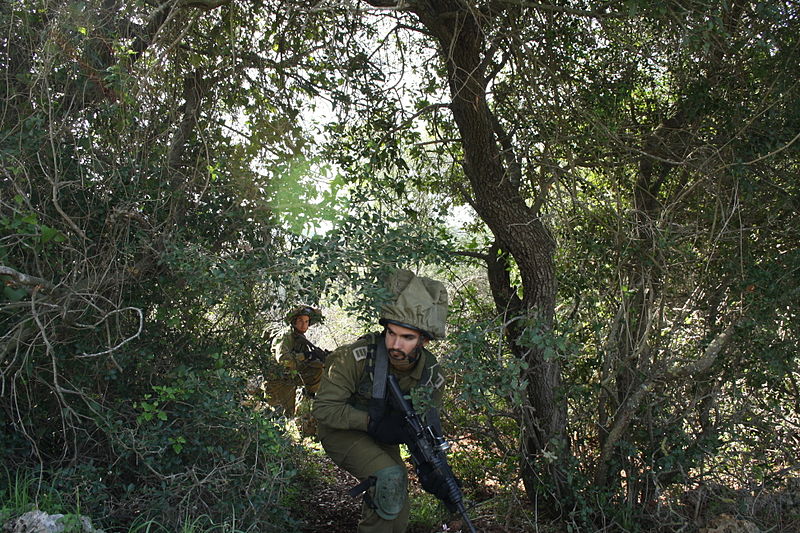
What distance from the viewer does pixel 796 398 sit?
14.5 feet

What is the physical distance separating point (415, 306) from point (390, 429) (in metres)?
0.81

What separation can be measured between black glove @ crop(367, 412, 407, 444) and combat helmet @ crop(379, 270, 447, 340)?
0.56m

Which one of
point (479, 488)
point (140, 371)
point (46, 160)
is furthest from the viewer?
point (479, 488)

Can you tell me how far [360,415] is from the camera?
3.91 metres

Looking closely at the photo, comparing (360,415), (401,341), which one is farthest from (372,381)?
(401,341)

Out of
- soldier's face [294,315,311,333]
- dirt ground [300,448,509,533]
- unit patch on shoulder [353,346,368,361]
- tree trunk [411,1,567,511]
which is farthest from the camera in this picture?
soldier's face [294,315,311,333]

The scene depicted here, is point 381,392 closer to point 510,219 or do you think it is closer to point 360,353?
point 360,353

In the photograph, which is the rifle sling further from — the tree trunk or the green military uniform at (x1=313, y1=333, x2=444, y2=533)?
the tree trunk

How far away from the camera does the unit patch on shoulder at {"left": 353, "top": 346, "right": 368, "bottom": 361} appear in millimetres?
3980

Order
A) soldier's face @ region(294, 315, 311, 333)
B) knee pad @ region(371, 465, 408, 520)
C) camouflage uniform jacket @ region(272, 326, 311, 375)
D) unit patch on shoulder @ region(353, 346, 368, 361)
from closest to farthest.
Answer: knee pad @ region(371, 465, 408, 520)
unit patch on shoulder @ region(353, 346, 368, 361)
camouflage uniform jacket @ region(272, 326, 311, 375)
soldier's face @ region(294, 315, 311, 333)

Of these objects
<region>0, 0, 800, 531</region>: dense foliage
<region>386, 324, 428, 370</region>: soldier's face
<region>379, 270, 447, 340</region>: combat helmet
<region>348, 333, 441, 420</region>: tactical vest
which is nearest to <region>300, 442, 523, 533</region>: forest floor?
<region>0, 0, 800, 531</region>: dense foliage

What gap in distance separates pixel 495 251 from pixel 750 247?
5.65 feet

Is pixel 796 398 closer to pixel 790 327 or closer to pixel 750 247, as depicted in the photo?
pixel 790 327

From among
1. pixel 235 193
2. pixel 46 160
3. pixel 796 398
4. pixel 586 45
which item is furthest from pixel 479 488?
pixel 46 160
